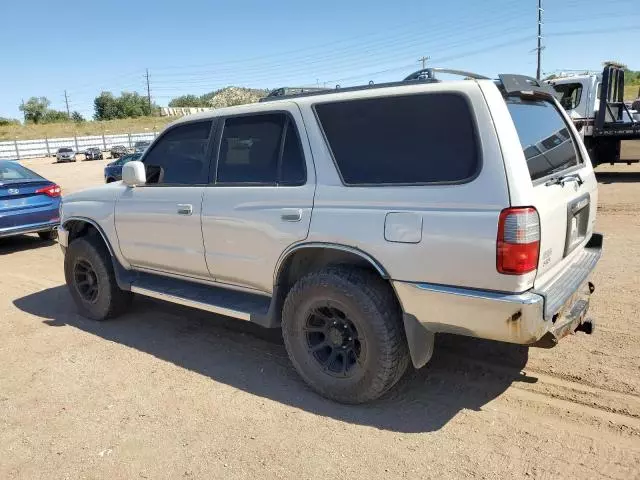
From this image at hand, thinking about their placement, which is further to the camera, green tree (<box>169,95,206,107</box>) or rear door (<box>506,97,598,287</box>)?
green tree (<box>169,95,206,107</box>)

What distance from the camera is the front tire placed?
3137 mm

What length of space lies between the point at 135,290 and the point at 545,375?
11.1 ft

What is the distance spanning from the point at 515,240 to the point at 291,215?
142 cm

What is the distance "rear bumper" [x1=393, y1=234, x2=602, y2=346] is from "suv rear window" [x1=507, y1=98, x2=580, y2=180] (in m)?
0.68

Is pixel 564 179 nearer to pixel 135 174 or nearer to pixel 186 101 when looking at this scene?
pixel 135 174

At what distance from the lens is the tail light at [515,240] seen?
8.66 ft

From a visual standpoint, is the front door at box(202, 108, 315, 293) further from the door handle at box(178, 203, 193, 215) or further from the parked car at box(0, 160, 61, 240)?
the parked car at box(0, 160, 61, 240)

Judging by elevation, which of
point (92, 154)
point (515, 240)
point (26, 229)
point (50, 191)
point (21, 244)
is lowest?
point (21, 244)

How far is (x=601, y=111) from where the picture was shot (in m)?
13.3

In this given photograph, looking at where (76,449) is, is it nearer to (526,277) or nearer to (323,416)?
(323,416)

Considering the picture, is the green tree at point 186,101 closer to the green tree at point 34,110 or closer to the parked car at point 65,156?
the green tree at point 34,110

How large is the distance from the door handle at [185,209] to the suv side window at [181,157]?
0.20 m

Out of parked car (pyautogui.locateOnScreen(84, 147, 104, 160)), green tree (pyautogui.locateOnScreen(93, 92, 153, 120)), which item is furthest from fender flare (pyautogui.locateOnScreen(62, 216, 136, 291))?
green tree (pyautogui.locateOnScreen(93, 92, 153, 120))

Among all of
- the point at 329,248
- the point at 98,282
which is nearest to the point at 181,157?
the point at 98,282
